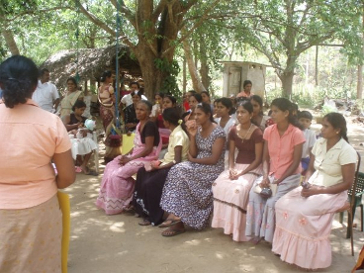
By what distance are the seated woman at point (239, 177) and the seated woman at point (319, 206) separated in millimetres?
484

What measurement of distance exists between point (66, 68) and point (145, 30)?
5669 millimetres

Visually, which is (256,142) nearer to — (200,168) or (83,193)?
(200,168)

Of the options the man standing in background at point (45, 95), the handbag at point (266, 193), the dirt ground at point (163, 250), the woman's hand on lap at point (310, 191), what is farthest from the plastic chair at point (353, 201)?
the man standing in background at point (45, 95)

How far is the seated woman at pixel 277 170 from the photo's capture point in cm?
389

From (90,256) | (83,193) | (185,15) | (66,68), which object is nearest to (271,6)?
(185,15)

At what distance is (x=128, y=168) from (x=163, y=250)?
Answer: 134cm

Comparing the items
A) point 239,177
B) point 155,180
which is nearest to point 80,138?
point 155,180

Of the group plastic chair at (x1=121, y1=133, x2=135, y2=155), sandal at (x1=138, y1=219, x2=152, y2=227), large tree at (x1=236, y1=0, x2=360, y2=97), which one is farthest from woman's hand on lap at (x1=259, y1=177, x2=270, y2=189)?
large tree at (x1=236, y1=0, x2=360, y2=97)

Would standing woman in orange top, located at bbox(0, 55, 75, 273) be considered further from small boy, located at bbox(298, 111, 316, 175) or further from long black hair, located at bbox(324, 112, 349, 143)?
small boy, located at bbox(298, 111, 316, 175)

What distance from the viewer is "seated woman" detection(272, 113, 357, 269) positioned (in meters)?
3.46

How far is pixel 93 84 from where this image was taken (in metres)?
13.6

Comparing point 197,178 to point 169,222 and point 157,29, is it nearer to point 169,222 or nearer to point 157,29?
point 169,222

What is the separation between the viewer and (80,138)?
262 inches

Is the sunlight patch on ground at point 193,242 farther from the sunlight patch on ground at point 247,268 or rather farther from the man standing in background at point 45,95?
the man standing in background at point 45,95
